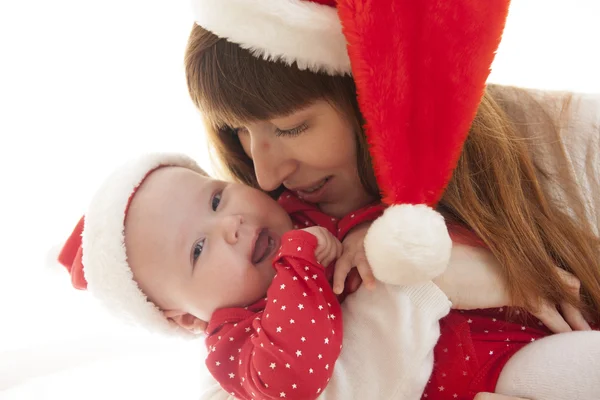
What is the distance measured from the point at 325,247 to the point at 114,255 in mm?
411

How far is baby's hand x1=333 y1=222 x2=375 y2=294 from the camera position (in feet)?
2.95

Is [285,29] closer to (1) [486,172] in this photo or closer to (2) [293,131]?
(2) [293,131]

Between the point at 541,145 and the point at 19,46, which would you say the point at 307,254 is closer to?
the point at 541,145

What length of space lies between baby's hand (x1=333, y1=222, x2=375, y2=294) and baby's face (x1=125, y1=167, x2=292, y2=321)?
160mm

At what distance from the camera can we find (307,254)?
3.02 ft

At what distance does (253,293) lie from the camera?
104cm

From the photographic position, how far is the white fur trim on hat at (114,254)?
1.04 meters

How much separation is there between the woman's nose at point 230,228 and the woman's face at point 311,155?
0.11 m

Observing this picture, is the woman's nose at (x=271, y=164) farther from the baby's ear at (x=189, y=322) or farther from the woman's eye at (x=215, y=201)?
the baby's ear at (x=189, y=322)

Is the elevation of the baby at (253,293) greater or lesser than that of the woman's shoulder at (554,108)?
lesser

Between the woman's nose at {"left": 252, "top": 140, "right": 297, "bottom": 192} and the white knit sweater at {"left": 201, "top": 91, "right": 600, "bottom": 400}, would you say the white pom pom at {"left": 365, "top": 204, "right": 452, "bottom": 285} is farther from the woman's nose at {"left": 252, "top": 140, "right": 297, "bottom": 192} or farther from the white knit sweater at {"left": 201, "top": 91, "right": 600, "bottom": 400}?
the woman's nose at {"left": 252, "top": 140, "right": 297, "bottom": 192}

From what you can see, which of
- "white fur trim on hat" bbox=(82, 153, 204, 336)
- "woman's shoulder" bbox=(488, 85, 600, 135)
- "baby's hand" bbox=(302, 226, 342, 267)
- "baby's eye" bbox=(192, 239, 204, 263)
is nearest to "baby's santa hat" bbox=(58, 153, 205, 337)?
"white fur trim on hat" bbox=(82, 153, 204, 336)

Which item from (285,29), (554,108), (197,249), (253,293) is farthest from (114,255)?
(554,108)

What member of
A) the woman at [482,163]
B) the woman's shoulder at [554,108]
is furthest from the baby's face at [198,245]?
the woman's shoulder at [554,108]
